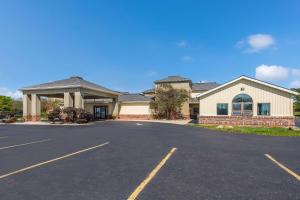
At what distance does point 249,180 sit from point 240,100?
19.9 metres

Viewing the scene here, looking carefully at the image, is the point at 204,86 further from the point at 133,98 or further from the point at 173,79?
the point at 133,98

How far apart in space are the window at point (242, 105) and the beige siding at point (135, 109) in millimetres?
17307

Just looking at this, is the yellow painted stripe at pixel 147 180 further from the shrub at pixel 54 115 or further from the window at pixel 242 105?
the shrub at pixel 54 115

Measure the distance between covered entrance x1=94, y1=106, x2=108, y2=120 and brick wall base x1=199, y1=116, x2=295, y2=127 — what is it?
20.3 meters

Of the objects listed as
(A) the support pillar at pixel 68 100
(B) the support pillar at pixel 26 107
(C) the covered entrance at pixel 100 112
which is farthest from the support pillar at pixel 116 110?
(B) the support pillar at pixel 26 107

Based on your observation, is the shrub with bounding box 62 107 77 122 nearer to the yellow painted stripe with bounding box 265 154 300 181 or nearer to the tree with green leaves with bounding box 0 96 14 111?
the yellow painted stripe with bounding box 265 154 300 181

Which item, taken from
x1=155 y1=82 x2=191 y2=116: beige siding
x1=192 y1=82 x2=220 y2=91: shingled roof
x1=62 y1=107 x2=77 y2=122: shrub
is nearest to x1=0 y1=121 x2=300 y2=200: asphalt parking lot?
x1=62 y1=107 x2=77 y2=122: shrub

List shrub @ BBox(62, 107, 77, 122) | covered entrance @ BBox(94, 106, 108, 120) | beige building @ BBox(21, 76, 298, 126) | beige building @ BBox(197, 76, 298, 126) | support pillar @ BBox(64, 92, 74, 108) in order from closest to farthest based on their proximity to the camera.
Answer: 1. beige building @ BBox(197, 76, 298, 126)
2. beige building @ BBox(21, 76, 298, 126)
3. shrub @ BBox(62, 107, 77, 122)
4. support pillar @ BBox(64, 92, 74, 108)
5. covered entrance @ BBox(94, 106, 108, 120)

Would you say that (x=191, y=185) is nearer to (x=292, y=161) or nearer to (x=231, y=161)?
(x=231, y=161)

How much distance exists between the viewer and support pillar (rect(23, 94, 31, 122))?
99.2 ft

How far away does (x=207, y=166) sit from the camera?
5949 mm

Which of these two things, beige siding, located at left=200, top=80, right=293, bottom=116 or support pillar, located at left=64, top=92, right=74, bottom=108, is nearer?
beige siding, located at left=200, top=80, right=293, bottom=116

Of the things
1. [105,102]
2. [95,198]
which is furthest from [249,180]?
[105,102]

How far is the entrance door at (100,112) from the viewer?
1505 inches
